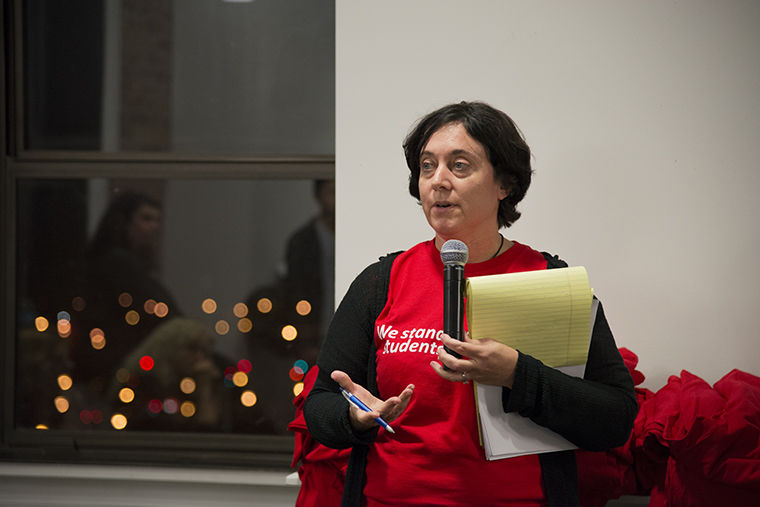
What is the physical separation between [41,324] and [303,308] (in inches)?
43.7

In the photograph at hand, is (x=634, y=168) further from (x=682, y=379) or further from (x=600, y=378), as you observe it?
(x=600, y=378)

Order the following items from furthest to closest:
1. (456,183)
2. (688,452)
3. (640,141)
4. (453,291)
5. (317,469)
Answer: (640,141) → (317,469) → (688,452) → (456,183) → (453,291)

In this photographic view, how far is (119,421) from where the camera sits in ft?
8.73

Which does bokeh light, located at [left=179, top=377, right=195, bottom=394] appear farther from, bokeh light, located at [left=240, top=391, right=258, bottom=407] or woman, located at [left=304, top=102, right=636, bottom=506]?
woman, located at [left=304, top=102, right=636, bottom=506]

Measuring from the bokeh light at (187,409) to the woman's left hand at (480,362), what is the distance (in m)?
1.70

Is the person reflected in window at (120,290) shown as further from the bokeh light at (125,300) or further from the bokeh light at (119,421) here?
the bokeh light at (119,421)

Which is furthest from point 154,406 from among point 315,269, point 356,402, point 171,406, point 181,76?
point 356,402

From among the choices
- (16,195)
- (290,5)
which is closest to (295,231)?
(290,5)

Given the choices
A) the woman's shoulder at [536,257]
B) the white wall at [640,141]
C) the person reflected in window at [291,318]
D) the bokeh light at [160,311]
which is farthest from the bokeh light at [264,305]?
the woman's shoulder at [536,257]

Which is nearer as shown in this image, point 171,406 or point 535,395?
point 535,395

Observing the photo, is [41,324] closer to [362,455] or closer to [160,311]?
[160,311]

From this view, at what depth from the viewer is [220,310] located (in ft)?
8.71

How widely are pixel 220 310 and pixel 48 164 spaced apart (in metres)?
0.94

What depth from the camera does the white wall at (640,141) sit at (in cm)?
211
